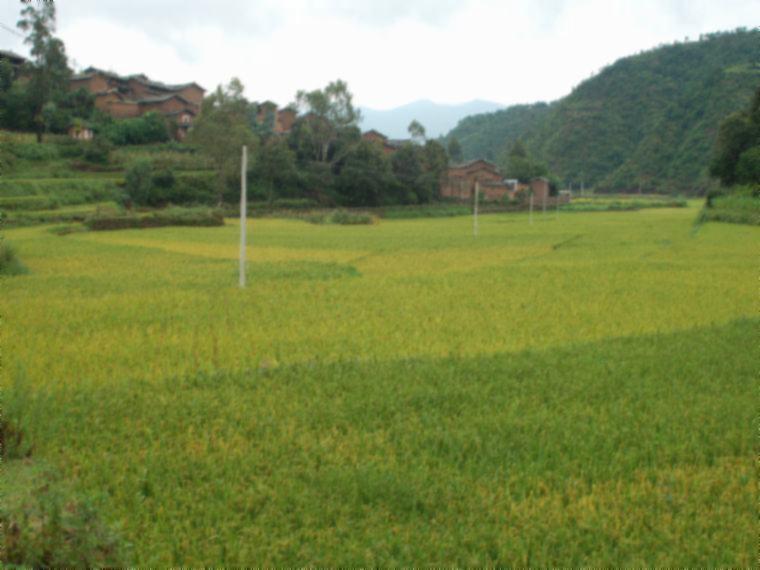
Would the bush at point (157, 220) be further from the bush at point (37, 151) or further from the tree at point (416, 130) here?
the tree at point (416, 130)

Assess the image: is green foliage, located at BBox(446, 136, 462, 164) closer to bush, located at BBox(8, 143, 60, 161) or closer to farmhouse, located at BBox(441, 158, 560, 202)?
farmhouse, located at BBox(441, 158, 560, 202)

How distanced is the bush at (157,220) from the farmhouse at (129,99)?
68.6ft

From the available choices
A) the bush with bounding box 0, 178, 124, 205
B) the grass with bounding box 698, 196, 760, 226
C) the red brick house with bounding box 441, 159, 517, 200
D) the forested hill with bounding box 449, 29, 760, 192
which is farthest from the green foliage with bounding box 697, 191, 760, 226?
the bush with bounding box 0, 178, 124, 205

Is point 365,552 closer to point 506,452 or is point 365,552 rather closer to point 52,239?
point 506,452

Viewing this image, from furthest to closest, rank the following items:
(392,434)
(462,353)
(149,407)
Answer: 1. (462,353)
2. (149,407)
3. (392,434)

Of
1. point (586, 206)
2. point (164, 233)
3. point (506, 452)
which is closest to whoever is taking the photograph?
point (506, 452)

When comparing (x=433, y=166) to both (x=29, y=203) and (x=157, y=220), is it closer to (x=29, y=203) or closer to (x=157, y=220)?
(x=157, y=220)

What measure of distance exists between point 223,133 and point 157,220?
11375mm

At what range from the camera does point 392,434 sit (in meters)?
5.27

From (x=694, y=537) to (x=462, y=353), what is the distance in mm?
4139

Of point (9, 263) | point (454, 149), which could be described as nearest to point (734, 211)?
point (9, 263)

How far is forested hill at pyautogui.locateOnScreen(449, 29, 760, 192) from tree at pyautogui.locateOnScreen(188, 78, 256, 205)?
41492 millimetres

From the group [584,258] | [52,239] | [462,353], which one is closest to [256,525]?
[462,353]

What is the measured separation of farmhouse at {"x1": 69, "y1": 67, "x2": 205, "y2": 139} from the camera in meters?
51.0
